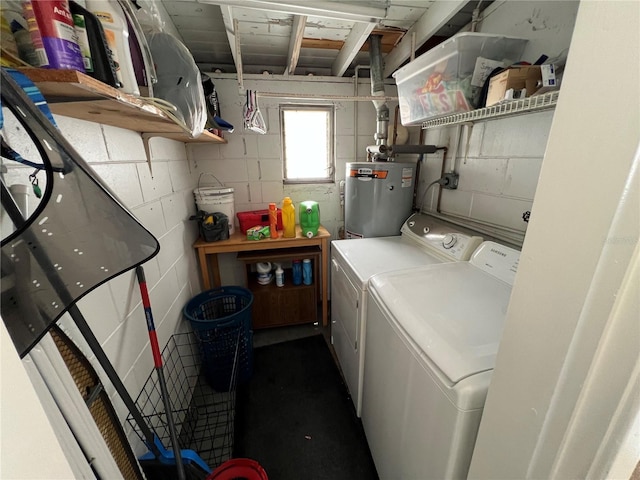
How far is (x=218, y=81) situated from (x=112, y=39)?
1.68m

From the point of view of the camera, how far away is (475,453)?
0.63 metres

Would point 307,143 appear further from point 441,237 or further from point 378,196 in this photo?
point 441,237

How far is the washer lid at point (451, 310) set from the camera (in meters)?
0.73

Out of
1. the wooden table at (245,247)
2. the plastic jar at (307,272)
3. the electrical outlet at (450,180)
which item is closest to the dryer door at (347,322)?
the wooden table at (245,247)

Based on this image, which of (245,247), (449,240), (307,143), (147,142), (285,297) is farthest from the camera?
(307,143)

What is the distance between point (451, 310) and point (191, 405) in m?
1.66

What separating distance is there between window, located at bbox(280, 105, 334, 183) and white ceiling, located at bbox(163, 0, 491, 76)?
35 cm

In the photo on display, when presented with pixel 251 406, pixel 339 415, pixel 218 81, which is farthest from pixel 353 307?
pixel 218 81

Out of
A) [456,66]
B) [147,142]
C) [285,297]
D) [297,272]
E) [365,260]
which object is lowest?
[285,297]

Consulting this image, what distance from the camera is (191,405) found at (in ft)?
5.24

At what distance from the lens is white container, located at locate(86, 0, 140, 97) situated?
661 millimetres

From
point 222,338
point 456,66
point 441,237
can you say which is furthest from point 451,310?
point 222,338

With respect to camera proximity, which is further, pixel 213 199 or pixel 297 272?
pixel 297 272

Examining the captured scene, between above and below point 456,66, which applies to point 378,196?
below
